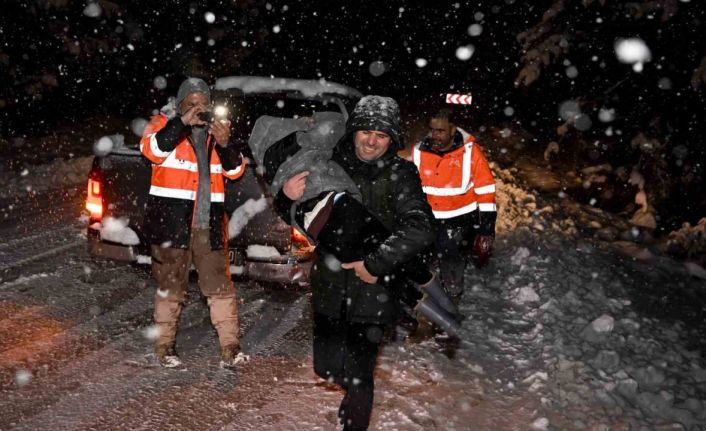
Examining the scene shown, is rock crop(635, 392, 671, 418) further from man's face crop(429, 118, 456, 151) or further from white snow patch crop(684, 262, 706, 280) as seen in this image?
white snow patch crop(684, 262, 706, 280)

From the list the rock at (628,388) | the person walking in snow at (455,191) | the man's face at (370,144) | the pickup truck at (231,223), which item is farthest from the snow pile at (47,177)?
the rock at (628,388)

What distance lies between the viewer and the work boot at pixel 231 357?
3.82 m

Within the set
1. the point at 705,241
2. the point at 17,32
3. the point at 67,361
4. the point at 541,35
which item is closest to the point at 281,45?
the point at 17,32

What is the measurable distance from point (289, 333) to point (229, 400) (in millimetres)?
1030

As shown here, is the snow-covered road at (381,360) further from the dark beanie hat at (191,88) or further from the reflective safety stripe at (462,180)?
the dark beanie hat at (191,88)

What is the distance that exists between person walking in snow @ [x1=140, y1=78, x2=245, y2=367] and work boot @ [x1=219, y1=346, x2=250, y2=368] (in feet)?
1.01

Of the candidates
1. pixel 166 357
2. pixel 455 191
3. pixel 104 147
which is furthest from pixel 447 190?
pixel 104 147

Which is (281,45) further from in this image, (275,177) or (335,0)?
(275,177)

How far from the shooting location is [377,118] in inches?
103

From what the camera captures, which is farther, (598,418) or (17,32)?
(17,32)

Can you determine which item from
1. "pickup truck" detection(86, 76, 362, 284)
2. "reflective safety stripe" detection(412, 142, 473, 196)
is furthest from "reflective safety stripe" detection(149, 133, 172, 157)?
"reflective safety stripe" detection(412, 142, 473, 196)

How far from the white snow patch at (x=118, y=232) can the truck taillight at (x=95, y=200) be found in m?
0.10

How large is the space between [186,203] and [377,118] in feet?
5.14

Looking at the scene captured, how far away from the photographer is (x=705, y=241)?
21.7 ft
